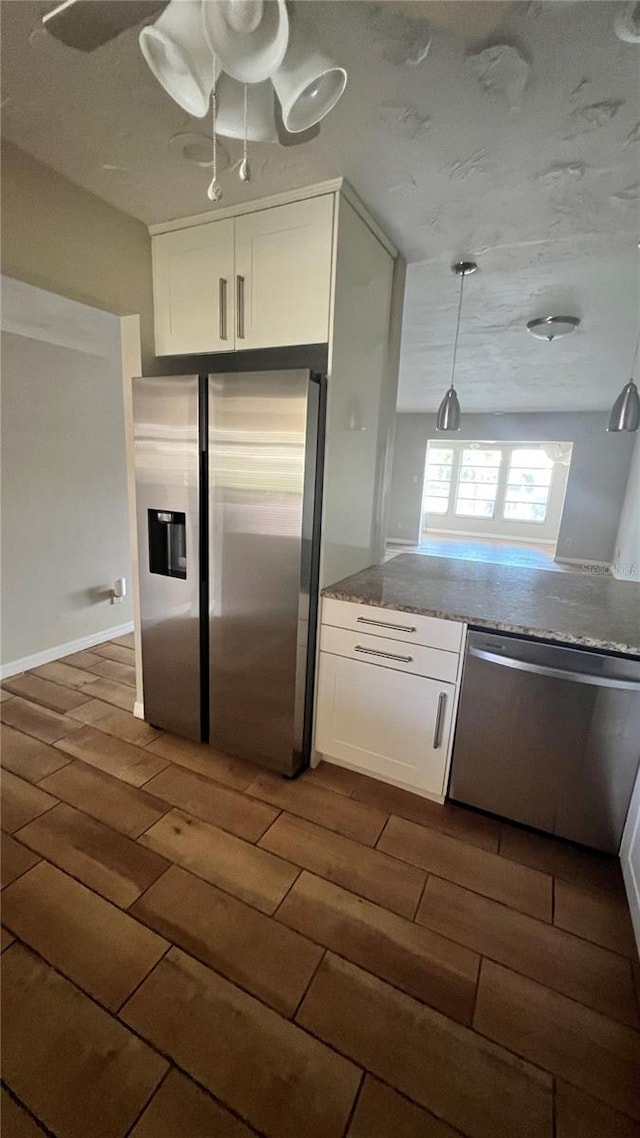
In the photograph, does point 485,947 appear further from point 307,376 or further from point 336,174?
point 336,174

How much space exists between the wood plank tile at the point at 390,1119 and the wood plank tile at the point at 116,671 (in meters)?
2.31

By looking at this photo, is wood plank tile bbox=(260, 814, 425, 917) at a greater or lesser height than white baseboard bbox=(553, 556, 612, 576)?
lesser

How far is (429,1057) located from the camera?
1106 mm

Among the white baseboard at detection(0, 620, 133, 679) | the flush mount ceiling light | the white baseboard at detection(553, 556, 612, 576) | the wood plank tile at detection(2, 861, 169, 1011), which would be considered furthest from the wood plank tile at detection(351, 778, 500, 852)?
the white baseboard at detection(553, 556, 612, 576)

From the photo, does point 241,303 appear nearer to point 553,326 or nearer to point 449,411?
point 449,411

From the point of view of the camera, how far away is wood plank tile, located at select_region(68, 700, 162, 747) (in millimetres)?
2340

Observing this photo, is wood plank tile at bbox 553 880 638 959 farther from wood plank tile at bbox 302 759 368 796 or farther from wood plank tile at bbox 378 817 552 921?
wood plank tile at bbox 302 759 368 796

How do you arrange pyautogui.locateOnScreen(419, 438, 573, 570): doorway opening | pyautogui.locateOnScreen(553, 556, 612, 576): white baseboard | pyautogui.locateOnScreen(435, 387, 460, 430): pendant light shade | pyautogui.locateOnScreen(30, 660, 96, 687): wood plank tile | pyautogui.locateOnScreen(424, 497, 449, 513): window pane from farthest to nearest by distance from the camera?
pyautogui.locateOnScreen(424, 497, 449, 513): window pane, pyautogui.locateOnScreen(419, 438, 573, 570): doorway opening, pyautogui.locateOnScreen(553, 556, 612, 576): white baseboard, pyautogui.locateOnScreen(435, 387, 460, 430): pendant light shade, pyautogui.locateOnScreen(30, 660, 96, 687): wood plank tile

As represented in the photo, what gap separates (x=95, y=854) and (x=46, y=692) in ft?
4.66

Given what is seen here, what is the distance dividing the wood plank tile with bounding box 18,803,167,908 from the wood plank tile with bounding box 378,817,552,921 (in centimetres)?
89

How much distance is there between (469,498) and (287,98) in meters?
10.3

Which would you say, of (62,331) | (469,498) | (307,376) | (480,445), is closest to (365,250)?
(307,376)

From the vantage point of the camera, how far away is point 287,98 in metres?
0.95

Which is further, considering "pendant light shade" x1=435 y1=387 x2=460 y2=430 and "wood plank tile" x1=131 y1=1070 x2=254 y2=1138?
"pendant light shade" x1=435 y1=387 x2=460 y2=430
